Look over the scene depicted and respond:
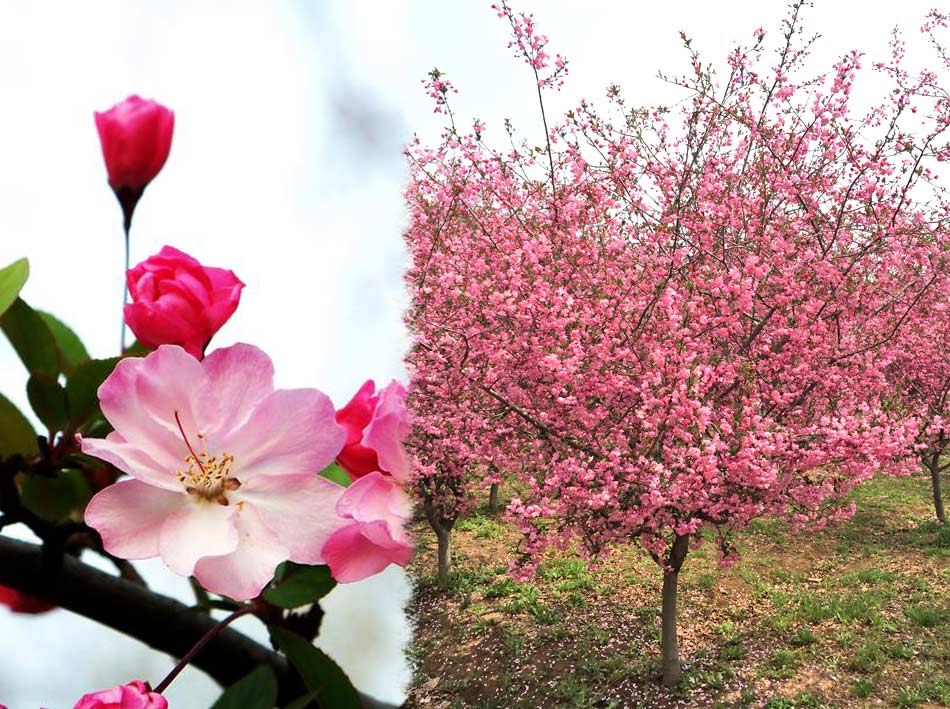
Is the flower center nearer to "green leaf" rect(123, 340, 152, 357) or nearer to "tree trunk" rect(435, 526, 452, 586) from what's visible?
"green leaf" rect(123, 340, 152, 357)

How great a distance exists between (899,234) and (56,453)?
212 cm

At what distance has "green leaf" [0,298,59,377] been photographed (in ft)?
0.38

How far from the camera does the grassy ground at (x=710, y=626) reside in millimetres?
2205

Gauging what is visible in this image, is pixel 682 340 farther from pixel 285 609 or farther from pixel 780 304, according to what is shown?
pixel 285 609

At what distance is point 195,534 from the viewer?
9cm

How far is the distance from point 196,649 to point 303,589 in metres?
0.02

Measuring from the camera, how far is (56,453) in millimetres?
112

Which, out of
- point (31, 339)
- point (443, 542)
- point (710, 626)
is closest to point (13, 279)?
point (31, 339)

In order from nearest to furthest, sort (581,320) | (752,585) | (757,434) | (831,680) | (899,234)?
(757,434) < (581,320) < (899,234) < (831,680) < (752,585)

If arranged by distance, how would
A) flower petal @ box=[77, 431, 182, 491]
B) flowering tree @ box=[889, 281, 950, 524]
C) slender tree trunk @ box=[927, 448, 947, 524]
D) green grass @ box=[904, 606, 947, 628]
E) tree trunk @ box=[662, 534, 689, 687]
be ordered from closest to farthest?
flower petal @ box=[77, 431, 182, 491]
tree trunk @ box=[662, 534, 689, 687]
green grass @ box=[904, 606, 947, 628]
flowering tree @ box=[889, 281, 950, 524]
slender tree trunk @ box=[927, 448, 947, 524]

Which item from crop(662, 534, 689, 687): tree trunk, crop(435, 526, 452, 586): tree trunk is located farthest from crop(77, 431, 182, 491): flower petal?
crop(435, 526, 452, 586): tree trunk

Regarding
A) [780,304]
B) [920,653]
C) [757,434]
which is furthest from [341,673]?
[920,653]

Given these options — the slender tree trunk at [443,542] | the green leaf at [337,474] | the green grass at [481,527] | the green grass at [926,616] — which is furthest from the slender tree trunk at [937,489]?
the green leaf at [337,474]

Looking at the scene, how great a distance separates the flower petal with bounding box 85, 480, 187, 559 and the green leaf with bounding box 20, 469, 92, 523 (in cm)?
3
